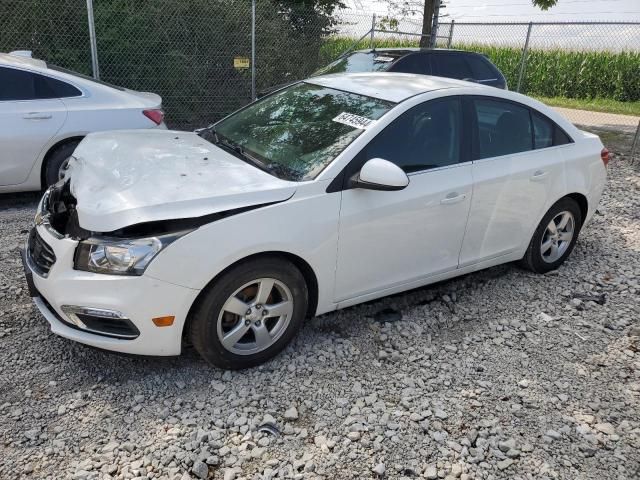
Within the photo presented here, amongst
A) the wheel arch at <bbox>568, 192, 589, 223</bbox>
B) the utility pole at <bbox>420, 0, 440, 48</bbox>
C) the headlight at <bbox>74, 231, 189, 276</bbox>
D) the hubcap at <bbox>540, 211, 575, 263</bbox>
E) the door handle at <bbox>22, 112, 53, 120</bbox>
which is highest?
the utility pole at <bbox>420, 0, 440, 48</bbox>

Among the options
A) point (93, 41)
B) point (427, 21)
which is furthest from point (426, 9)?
point (93, 41)

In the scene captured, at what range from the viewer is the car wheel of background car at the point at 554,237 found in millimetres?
4535

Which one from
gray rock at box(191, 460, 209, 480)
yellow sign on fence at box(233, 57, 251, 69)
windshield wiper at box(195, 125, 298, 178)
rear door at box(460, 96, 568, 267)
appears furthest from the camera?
yellow sign on fence at box(233, 57, 251, 69)

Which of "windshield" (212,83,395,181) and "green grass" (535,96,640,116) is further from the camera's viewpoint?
"green grass" (535,96,640,116)

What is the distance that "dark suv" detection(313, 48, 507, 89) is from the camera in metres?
8.59

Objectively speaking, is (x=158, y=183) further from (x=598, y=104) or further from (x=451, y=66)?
(x=598, y=104)

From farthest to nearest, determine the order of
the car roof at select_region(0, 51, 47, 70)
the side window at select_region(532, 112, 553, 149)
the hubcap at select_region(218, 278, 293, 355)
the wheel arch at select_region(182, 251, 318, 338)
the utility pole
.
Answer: the utility pole
the car roof at select_region(0, 51, 47, 70)
the side window at select_region(532, 112, 553, 149)
the hubcap at select_region(218, 278, 293, 355)
the wheel arch at select_region(182, 251, 318, 338)

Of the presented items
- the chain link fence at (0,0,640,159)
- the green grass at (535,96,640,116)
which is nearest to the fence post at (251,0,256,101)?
the chain link fence at (0,0,640,159)

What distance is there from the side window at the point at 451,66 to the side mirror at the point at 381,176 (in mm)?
6255

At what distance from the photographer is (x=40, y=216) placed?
3.38m

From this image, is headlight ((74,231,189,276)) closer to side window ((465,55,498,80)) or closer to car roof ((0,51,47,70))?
car roof ((0,51,47,70))

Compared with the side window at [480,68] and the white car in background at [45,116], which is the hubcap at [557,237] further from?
the side window at [480,68]

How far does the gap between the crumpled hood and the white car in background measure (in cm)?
198

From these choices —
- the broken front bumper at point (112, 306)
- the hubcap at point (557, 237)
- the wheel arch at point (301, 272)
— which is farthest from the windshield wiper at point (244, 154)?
the hubcap at point (557, 237)
